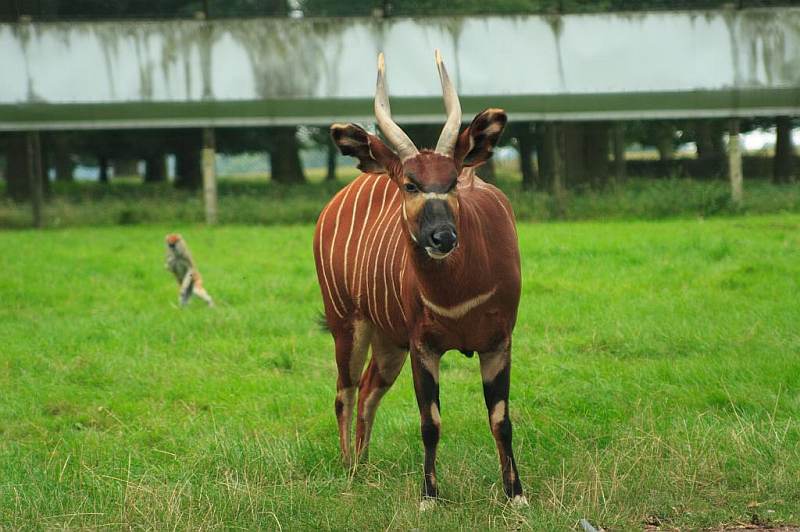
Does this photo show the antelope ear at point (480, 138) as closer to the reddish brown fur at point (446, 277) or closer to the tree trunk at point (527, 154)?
the reddish brown fur at point (446, 277)

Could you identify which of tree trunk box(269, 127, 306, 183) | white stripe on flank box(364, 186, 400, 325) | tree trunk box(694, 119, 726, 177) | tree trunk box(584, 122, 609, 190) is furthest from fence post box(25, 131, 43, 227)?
white stripe on flank box(364, 186, 400, 325)

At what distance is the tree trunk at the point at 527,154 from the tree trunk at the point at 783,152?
180 inches

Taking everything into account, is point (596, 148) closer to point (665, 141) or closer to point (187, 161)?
point (665, 141)

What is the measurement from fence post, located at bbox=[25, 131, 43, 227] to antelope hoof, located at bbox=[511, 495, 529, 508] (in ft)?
61.1

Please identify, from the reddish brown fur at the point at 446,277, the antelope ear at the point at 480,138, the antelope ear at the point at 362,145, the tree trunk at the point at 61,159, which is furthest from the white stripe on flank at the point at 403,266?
the tree trunk at the point at 61,159

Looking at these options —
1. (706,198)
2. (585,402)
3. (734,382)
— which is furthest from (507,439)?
(706,198)

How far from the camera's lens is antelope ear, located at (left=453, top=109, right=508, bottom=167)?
5.32m

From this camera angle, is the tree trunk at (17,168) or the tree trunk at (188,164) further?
the tree trunk at (188,164)

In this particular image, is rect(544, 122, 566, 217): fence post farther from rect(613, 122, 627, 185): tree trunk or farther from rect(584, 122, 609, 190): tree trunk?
rect(613, 122, 627, 185): tree trunk

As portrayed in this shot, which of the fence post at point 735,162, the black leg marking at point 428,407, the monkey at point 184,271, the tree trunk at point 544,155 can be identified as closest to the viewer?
the black leg marking at point 428,407

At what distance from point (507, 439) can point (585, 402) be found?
87.3 inches

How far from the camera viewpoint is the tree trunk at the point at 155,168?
2428 cm

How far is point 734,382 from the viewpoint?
7.77 metres

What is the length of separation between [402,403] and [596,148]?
49.7 ft
